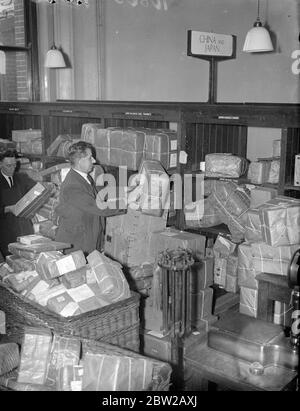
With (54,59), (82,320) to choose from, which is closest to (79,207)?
(82,320)

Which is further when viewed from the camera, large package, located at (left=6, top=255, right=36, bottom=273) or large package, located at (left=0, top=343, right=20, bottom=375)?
large package, located at (left=6, top=255, right=36, bottom=273)

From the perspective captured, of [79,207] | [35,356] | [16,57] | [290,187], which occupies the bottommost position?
[35,356]

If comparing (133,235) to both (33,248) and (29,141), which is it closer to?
(33,248)

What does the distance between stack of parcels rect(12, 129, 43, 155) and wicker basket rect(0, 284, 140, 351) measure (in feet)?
11.5

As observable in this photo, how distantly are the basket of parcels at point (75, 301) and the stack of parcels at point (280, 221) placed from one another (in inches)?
51.4

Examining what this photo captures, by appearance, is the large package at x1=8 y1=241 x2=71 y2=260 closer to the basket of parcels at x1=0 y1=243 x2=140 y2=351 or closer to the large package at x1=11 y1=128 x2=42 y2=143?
the basket of parcels at x1=0 y1=243 x2=140 y2=351

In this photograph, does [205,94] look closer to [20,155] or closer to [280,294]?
[20,155]

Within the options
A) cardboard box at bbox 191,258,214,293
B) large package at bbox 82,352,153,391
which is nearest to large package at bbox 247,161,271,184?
cardboard box at bbox 191,258,214,293

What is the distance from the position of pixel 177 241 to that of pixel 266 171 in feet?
3.43

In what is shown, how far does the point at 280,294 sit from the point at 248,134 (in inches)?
96.4

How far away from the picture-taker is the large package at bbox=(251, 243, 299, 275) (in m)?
4.12

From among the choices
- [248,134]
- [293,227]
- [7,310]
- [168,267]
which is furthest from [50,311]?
[248,134]

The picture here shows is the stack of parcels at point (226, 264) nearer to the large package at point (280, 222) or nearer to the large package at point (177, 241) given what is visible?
the large package at point (177, 241)

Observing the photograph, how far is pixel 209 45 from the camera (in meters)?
5.14
